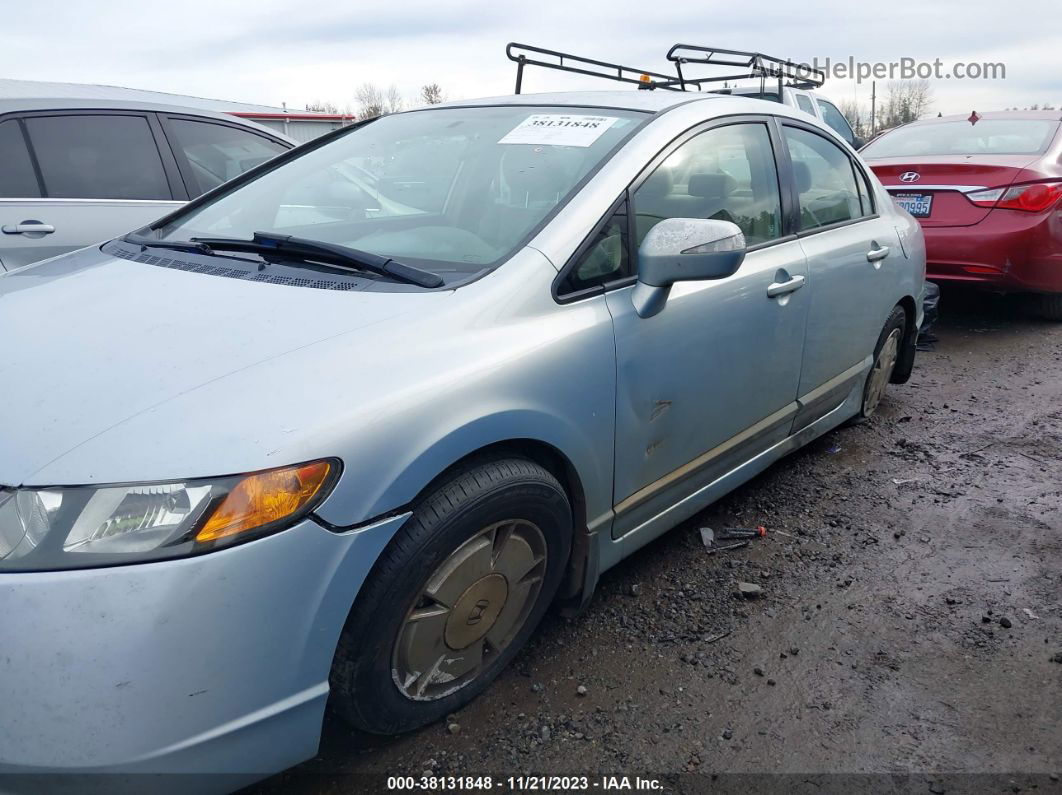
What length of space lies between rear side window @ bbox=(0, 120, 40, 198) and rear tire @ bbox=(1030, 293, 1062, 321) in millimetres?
6427

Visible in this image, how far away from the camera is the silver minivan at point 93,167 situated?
3.89 metres

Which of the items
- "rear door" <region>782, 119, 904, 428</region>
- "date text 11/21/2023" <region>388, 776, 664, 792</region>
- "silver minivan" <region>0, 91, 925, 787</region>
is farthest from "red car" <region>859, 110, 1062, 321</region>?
"date text 11/21/2023" <region>388, 776, 664, 792</region>

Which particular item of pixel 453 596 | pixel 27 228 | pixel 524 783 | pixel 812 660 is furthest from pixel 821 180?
pixel 27 228

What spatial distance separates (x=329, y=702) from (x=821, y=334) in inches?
88.1

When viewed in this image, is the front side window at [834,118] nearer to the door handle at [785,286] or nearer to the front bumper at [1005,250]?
the front bumper at [1005,250]

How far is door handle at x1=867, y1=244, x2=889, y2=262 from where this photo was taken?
3.45m

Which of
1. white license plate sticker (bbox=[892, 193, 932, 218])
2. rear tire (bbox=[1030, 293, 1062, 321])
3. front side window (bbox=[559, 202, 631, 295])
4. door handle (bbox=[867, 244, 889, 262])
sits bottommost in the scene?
rear tire (bbox=[1030, 293, 1062, 321])

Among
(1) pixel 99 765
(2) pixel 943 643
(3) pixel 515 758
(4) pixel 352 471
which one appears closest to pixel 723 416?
(2) pixel 943 643

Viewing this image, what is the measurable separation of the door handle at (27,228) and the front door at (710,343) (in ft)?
9.90

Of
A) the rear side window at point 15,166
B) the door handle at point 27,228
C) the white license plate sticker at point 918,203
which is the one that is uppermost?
the rear side window at point 15,166

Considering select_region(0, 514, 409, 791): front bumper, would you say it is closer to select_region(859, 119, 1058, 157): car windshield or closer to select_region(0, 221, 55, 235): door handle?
select_region(0, 221, 55, 235): door handle

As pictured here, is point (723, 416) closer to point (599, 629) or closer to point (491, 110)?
point (599, 629)

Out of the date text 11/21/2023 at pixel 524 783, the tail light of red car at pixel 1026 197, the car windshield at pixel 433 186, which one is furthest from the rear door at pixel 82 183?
the tail light of red car at pixel 1026 197

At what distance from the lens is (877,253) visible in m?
3.50
